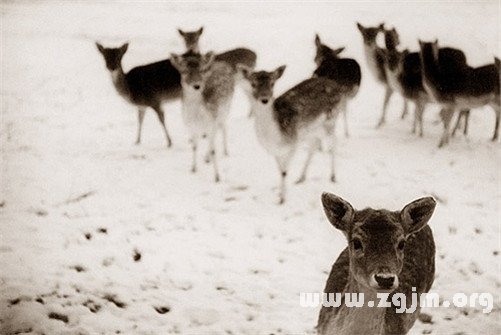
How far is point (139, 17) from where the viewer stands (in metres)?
4.25

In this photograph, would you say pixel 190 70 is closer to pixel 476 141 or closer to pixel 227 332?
pixel 227 332

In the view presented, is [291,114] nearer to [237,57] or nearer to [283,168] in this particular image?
[283,168]

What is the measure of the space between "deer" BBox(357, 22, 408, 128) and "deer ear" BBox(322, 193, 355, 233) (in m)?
2.99

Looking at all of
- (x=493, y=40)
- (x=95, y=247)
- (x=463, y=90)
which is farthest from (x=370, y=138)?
(x=95, y=247)

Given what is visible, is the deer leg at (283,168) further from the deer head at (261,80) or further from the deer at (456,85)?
the deer at (456,85)

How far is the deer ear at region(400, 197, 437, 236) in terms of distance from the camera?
2432 millimetres

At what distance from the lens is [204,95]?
4859 mm

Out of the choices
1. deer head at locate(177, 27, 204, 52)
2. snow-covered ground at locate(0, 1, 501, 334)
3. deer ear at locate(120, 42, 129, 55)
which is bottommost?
snow-covered ground at locate(0, 1, 501, 334)

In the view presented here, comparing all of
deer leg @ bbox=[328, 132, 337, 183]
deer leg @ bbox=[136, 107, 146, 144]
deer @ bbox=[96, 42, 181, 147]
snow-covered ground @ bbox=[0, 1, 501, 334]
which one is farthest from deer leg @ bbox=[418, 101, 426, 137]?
deer leg @ bbox=[136, 107, 146, 144]

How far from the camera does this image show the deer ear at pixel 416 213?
2.43 m

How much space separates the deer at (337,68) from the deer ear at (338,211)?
9.25 ft

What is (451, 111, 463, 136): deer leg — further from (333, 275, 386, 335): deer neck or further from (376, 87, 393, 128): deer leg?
(333, 275, 386, 335): deer neck

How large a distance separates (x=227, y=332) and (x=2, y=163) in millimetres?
2097

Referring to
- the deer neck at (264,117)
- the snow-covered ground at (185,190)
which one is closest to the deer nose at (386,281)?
the snow-covered ground at (185,190)
